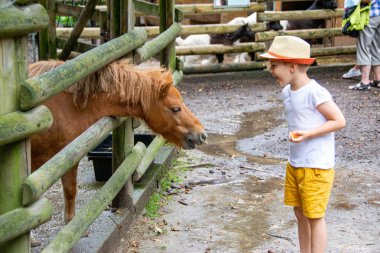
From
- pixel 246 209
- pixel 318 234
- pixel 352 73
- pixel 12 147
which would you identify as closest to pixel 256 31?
pixel 352 73

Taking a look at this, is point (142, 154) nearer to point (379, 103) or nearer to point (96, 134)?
point (96, 134)

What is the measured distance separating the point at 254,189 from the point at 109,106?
92.5 inches

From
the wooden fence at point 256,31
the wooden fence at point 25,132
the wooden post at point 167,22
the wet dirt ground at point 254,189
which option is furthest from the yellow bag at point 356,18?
the wooden fence at point 25,132

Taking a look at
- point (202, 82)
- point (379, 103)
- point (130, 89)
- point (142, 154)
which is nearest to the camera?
point (130, 89)

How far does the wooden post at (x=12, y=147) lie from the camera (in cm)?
286

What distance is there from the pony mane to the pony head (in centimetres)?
3

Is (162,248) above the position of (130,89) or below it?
below

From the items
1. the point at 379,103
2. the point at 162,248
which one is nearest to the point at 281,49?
the point at 162,248

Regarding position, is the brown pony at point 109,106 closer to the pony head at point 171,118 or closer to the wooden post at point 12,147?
the pony head at point 171,118

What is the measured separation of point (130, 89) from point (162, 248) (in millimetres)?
1257

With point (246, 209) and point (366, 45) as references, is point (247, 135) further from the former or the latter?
point (366, 45)

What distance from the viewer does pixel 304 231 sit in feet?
14.6

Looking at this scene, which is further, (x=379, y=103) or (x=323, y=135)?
(x=379, y=103)

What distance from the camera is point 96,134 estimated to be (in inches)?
165
